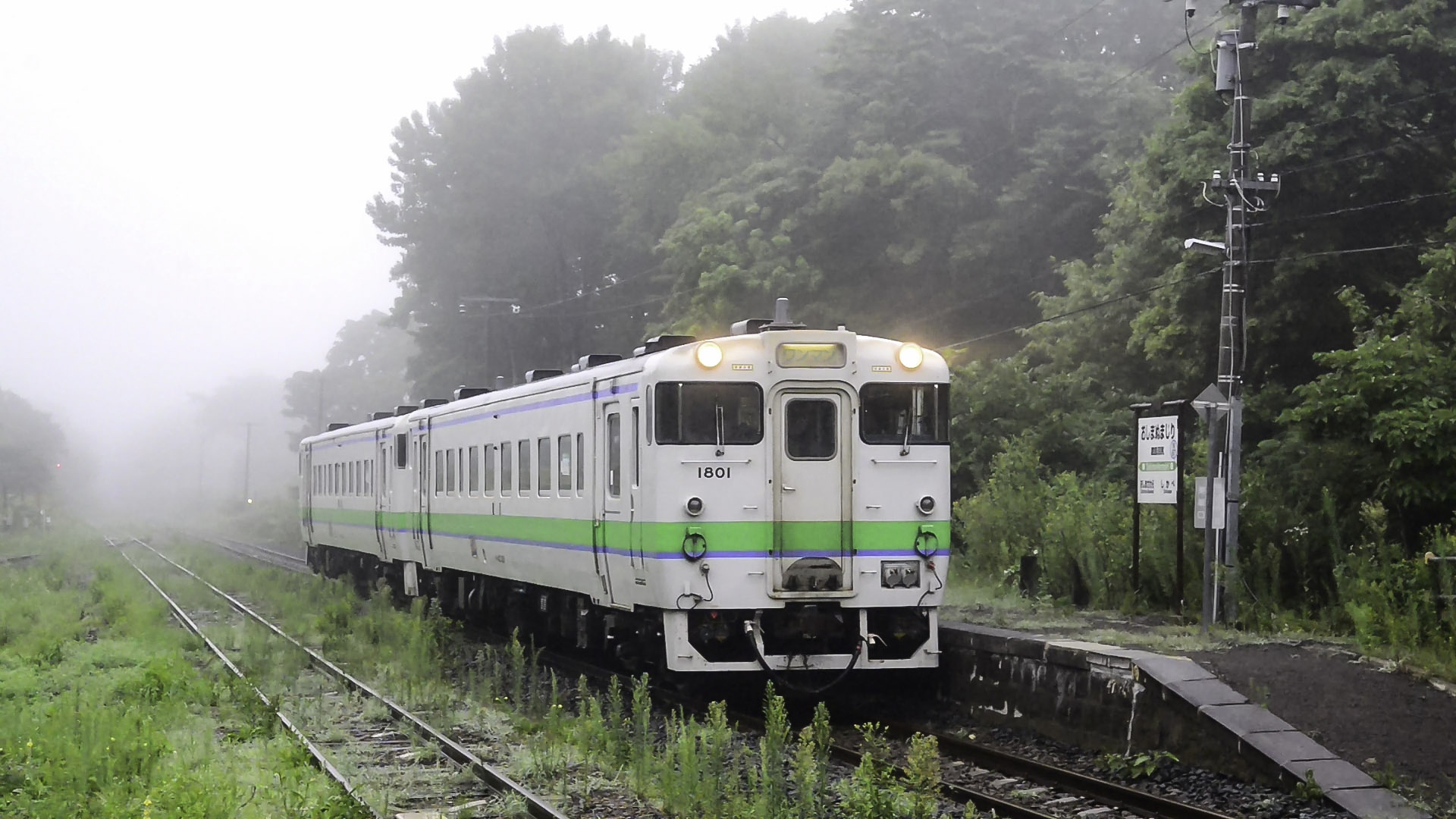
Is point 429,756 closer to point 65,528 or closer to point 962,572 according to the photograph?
point 962,572

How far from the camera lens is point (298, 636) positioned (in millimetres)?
18781

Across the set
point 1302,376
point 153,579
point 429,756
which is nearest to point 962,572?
point 1302,376

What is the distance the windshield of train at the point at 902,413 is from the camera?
466 inches

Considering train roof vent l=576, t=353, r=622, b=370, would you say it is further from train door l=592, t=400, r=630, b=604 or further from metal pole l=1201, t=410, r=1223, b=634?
metal pole l=1201, t=410, r=1223, b=634

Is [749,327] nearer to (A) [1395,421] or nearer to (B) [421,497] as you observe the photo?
(A) [1395,421]

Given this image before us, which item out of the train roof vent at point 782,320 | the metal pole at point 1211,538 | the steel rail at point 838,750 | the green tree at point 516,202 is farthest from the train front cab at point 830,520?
the green tree at point 516,202

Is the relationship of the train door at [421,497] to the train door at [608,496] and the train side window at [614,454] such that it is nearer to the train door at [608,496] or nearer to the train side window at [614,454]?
the train door at [608,496]

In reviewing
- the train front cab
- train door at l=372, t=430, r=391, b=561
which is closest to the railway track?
the train front cab

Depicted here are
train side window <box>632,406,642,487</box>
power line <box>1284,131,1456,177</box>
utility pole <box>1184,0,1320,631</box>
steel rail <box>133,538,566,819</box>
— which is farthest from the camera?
power line <box>1284,131,1456,177</box>

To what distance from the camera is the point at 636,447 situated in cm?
1173

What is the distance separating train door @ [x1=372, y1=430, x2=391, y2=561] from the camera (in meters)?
21.5

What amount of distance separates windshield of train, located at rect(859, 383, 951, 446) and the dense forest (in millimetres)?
3338

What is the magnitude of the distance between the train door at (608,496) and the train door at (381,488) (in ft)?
30.1

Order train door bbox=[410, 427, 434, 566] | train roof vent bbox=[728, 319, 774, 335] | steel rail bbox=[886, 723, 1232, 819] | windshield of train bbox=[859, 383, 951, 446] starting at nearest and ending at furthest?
steel rail bbox=[886, 723, 1232, 819]
windshield of train bbox=[859, 383, 951, 446]
train roof vent bbox=[728, 319, 774, 335]
train door bbox=[410, 427, 434, 566]
